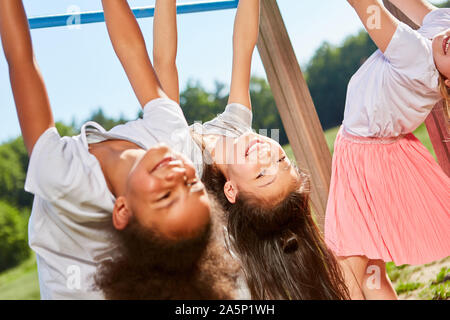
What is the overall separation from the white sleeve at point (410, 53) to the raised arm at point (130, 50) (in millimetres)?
546

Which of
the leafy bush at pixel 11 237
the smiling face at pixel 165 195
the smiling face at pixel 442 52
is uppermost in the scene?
the smiling face at pixel 442 52

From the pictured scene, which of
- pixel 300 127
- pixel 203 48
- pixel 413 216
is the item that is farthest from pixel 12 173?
pixel 413 216

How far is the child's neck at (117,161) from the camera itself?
782 mm

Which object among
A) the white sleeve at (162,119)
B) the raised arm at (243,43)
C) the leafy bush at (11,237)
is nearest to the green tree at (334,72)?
the raised arm at (243,43)

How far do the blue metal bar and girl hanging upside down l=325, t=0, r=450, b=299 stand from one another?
0.41m

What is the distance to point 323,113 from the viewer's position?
2900mm

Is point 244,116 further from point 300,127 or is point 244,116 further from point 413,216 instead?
point 413,216

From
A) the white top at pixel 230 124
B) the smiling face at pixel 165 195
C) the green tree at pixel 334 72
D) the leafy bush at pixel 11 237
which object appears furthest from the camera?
the leafy bush at pixel 11 237

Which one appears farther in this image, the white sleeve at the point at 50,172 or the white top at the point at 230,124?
the white top at the point at 230,124

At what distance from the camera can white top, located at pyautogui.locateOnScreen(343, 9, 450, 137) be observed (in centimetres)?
105

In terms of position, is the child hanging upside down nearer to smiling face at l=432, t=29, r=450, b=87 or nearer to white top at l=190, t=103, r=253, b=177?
white top at l=190, t=103, r=253, b=177

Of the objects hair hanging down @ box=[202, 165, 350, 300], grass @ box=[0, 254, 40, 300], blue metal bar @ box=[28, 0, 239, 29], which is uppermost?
blue metal bar @ box=[28, 0, 239, 29]

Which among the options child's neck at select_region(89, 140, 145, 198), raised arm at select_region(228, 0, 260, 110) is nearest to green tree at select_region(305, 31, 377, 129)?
raised arm at select_region(228, 0, 260, 110)

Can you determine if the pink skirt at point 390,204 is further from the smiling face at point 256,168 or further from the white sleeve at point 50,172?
the white sleeve at point 50,172
